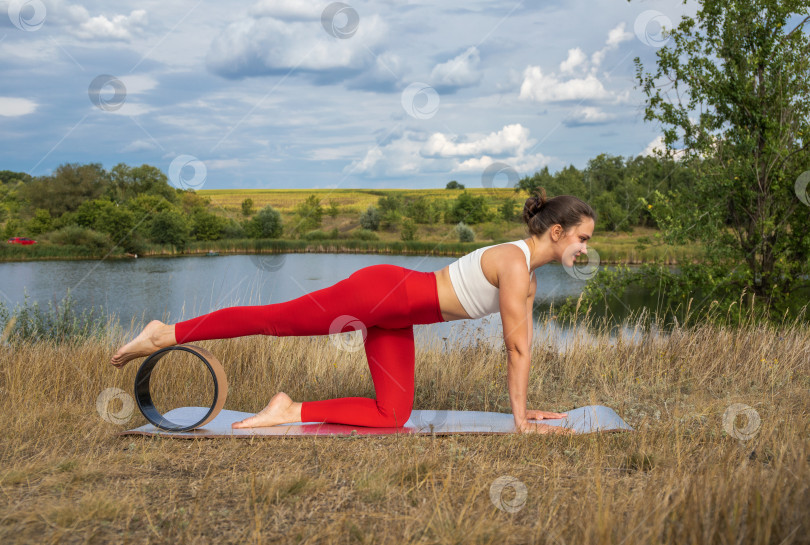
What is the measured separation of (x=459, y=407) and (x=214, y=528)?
2.65 metres

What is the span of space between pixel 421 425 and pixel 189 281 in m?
20.9

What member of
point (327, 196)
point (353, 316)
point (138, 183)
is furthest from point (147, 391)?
Answer: point (327, 196)

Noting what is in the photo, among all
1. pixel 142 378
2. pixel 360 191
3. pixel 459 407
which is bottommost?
pixel 459 407

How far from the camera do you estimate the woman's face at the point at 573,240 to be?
320 centimetres

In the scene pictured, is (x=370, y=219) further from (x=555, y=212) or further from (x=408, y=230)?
(x=555, y=212)

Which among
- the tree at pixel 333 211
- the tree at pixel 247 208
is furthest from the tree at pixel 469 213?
the tree at pixel 247 208

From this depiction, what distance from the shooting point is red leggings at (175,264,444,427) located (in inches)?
128

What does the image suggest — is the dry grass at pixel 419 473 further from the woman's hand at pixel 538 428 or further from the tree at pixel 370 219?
the tree at pixel 370 219

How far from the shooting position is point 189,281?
74.2 feet

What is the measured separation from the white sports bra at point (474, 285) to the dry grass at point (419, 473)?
725mm

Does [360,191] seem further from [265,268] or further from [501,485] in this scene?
[501,485]

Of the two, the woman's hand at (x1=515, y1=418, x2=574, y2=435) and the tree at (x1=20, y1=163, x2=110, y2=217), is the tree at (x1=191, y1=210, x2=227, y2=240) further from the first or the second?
the woman's hand at (x1=515, y1=418, x2=574, y2=435)

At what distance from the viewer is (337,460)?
2.83m

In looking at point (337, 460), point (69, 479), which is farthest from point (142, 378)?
point (337, 460)
